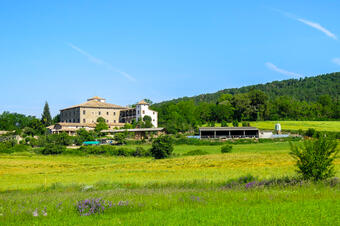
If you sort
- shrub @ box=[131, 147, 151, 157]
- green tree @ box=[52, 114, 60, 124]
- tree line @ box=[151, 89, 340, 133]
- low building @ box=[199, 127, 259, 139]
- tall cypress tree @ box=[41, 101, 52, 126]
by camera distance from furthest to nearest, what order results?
green tree @ box=[52, 114, 60, 124]
tall cypress tree @ box=[41, 101, 52, 126]
tree line @ box=[151, 89, 340, 133]
low building @ box=[199, 127, 259, 139]
shrub @ box=[131, 147, 151, 157]

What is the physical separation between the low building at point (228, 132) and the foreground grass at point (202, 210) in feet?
244

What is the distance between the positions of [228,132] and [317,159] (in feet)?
248

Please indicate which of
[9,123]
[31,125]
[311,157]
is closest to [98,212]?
[311,157]

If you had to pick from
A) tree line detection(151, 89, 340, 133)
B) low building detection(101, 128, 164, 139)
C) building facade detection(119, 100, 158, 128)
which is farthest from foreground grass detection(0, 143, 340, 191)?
tree line detection(151, 89, 340, 133)

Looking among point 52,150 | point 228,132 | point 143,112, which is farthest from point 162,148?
point 143,112

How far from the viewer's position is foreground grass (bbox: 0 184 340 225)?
928 cm

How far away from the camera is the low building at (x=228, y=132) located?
289ft

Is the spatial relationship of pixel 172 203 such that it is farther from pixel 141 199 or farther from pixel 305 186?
pixel 305 186

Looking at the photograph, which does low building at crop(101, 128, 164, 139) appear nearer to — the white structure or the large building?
the large building

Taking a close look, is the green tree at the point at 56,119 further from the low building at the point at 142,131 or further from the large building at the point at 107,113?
the low building at the point at 142,131

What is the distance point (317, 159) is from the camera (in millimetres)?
16984

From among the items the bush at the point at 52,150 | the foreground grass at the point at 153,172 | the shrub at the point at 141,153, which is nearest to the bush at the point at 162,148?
the shrub at the point at 141,153

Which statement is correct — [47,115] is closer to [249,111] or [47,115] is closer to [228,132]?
[249,111]

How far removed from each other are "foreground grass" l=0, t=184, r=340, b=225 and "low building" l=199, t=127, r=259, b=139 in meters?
74.4
